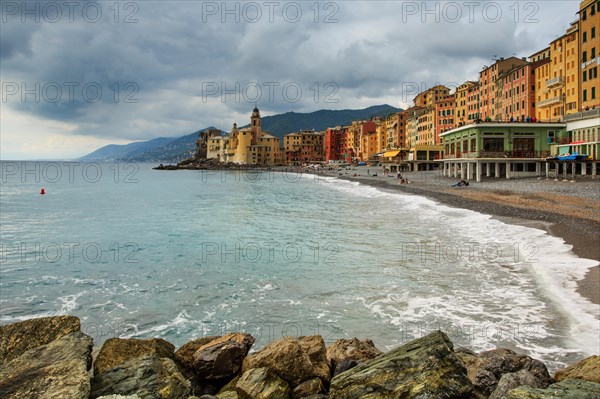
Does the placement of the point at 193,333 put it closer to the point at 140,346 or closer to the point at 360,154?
the point at 140,346

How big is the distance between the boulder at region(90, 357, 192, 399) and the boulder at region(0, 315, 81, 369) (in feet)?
6.26

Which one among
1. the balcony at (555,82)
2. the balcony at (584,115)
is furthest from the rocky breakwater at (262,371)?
the balcony at (555,82)

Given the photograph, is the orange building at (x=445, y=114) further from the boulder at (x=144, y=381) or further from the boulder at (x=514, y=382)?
the boulder at (x=144, y=381)

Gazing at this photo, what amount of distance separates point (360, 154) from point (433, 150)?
7561cm

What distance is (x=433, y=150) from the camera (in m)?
105

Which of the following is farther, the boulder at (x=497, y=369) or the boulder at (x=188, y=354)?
the boulder at (x=188, y=354)

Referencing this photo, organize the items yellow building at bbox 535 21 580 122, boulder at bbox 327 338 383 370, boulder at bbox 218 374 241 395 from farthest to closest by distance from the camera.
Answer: yellow building at bbox 535 21 580 122 → boulder at bbox 327 338 383 370 → boulder at bbox 218 374 241 395

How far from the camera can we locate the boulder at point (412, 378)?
5145 mm

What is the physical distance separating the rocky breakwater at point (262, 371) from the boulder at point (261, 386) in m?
0.01

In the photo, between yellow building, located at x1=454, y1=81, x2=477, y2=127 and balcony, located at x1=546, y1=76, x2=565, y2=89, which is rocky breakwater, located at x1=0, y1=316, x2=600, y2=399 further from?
yellow building, located at x1=454, y1=81, x2=477, y2=127

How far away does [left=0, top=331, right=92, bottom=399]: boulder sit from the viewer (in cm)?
512

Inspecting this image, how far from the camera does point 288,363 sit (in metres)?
6.75

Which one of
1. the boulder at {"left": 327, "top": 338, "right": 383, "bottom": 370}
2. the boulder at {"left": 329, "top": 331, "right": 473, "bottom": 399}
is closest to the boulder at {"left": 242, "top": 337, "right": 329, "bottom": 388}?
the boulder at {"left": 327, "top": 338, "right": 383, "bottom": 370}

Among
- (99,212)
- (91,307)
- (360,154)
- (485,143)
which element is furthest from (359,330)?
(360,154)
